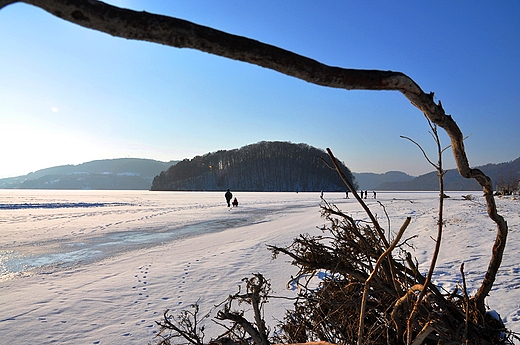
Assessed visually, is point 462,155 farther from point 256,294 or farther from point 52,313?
point 52,313

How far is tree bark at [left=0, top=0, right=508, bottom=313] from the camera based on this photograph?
22.6 inches

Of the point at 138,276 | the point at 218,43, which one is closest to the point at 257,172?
the point at 138,276

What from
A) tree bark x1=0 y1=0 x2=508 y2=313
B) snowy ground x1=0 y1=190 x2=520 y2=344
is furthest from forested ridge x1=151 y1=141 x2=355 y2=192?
tree bark x1=0 y1=0 x2=508 y2=313

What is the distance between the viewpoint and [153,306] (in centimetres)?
464

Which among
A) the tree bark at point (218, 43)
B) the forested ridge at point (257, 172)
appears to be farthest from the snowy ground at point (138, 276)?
the forested ridge at point (257, 172)

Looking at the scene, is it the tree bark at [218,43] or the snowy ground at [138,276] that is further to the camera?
the snowy ground at [138,276]

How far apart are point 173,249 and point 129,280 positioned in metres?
2.90

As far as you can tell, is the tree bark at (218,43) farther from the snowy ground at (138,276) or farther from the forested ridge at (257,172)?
the forested ridge at (257,172)

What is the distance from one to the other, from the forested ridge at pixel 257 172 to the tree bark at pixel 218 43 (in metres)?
124

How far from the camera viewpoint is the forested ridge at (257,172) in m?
129

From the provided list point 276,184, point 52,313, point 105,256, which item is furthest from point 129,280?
point 276,184

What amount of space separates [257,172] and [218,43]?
135921 mm

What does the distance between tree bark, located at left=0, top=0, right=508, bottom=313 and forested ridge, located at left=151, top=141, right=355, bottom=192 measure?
406 ft

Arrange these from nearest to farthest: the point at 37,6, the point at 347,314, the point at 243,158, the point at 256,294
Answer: the point at 37,6, the point at 256,294, the point at 347,314, the point at 243,158
